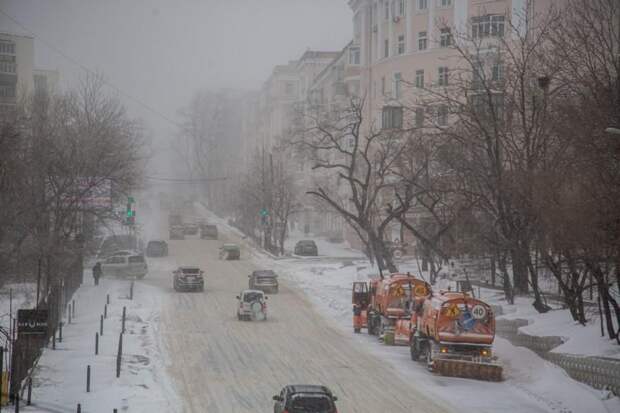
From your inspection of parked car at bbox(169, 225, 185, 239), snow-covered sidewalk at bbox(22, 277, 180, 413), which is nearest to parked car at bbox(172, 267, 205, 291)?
snow-covered sidewalk at bbox(22, 277, 180, 413)

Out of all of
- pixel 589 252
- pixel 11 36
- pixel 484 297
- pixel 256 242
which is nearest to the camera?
pixel 589 252

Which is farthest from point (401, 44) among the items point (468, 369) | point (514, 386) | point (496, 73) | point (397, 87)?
point (514, 386)

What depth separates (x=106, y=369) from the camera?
28.3 meters

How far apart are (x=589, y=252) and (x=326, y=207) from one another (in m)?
67.7

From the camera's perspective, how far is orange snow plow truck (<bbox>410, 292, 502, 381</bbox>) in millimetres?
28453

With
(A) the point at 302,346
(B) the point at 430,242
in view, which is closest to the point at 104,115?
(B) the point at 430,242

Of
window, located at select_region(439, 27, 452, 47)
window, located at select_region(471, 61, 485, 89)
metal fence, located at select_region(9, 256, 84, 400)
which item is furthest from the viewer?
window, located at select_region(439, 27, 452, 47)

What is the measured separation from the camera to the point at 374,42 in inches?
3226

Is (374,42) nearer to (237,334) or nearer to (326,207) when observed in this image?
(326,207)

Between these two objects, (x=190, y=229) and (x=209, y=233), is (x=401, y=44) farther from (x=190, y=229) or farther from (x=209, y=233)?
(x=190, y=229)

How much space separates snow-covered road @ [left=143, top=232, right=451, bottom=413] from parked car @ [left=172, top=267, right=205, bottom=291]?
0.92m

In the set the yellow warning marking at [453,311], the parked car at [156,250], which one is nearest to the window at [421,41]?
the parked car at [156,250]

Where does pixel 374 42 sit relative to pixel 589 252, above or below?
above

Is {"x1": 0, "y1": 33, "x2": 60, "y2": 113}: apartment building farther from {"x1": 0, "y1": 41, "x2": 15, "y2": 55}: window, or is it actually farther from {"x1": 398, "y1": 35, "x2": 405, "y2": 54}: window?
{"x1": 398, "y1": 35, "x2": 405, "y2": 54}: window
